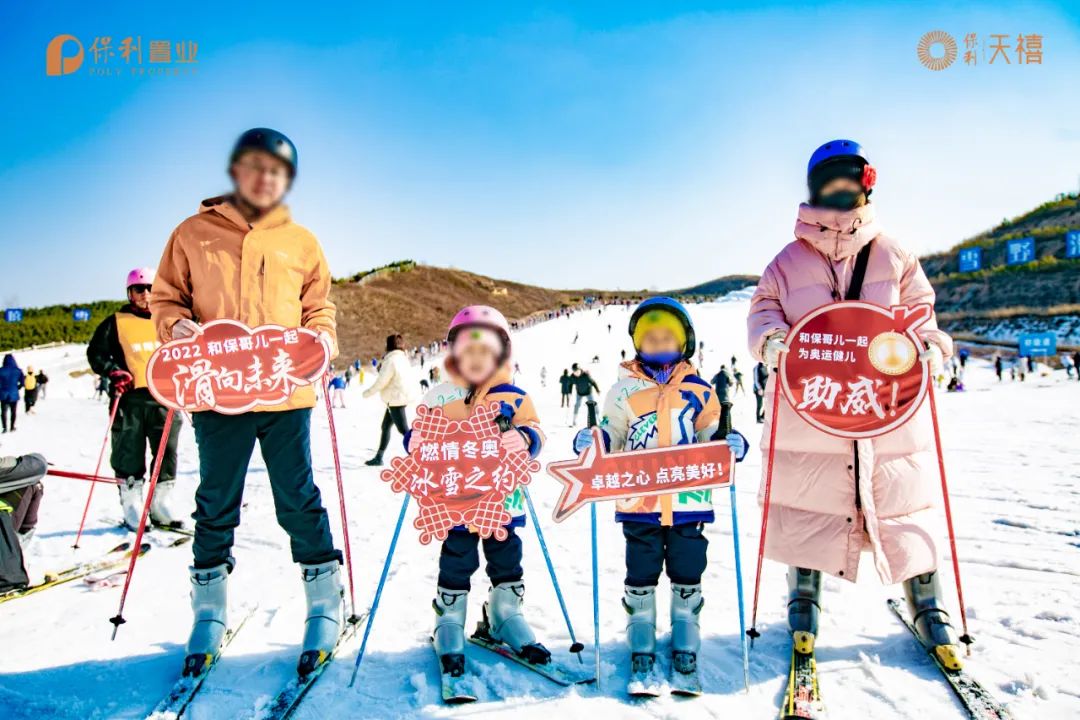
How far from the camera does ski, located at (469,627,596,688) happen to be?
2717 mm

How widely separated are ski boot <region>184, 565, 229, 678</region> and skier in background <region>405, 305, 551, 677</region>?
3.35ft

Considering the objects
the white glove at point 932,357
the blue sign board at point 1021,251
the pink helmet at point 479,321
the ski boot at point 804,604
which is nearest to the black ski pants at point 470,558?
the pink helmet at point 479,321

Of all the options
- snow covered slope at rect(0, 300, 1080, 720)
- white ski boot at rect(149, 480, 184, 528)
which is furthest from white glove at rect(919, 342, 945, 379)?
white ski boot at rect(149, 480, 184, 528)

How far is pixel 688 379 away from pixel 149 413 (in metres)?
4.41

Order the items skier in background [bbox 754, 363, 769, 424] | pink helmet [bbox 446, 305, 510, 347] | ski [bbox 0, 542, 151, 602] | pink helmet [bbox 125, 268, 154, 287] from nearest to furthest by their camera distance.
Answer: pink helmet [bbox 446, 305, 510, 347] → ski [bbox 0, 542, 151, 602] → pink helmet [bbox 125, 268, 154, 287] → skier in background [bbox 754, 363, 769, 424]

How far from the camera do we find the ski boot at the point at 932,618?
2760mm

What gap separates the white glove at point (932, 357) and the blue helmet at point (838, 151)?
3.05 feet

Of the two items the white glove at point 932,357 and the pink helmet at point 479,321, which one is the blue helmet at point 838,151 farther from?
the pink helmet at point 479,321

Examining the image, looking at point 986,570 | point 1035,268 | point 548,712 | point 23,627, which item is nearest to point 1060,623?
point 986,570

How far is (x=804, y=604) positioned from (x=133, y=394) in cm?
505

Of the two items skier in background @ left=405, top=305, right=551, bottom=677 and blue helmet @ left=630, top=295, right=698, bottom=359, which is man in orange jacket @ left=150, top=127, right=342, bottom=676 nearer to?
skier in background @ left=405, top=305, right=551, bottom=677

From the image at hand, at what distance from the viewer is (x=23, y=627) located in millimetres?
3262

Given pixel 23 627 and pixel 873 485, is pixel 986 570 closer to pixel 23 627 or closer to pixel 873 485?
pixel 873 485

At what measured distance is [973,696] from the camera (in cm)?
251
